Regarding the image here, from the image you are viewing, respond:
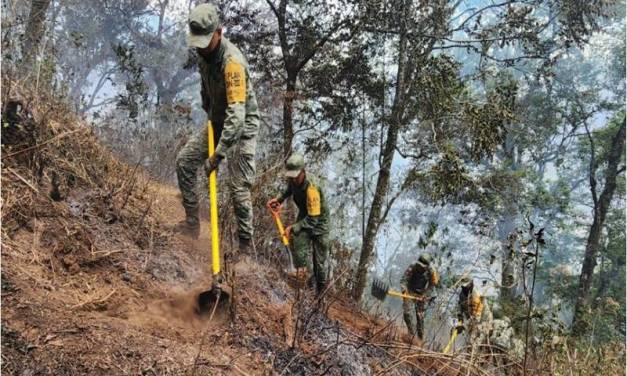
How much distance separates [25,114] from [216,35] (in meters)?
1.72

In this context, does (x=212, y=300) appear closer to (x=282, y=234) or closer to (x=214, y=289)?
(x=214, y=289)

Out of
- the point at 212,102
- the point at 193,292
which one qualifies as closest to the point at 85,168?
the point at 212,102

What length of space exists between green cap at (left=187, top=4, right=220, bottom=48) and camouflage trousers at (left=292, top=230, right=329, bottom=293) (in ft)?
8.31

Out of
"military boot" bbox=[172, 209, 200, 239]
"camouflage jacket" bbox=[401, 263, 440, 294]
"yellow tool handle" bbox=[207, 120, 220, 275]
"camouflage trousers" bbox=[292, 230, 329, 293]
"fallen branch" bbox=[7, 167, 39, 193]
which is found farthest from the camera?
"camouflage jacket" bbox=[401, 263, 440, 294]

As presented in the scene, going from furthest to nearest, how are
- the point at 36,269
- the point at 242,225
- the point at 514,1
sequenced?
1. the point at 514,1
2. the point at 242,225
3. the point at 36,269

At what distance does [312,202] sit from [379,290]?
2792 millimetres

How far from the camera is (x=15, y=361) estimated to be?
8.17 ft

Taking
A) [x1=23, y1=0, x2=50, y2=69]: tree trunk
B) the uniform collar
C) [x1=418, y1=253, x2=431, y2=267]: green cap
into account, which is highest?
[x1=23, y1=0, x2=50, y2=69]: tree trunk

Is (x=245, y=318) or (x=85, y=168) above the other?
(x=85, y=168)

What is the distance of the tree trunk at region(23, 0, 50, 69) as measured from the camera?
5585 millimetres

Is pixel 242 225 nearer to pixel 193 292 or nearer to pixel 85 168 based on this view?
pixel 193 292

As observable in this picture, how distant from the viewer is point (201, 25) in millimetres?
→ 3900

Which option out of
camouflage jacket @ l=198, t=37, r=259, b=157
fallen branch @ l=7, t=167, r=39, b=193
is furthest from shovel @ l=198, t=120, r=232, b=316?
fallen branch @ l=7, t=167, r=39, b=193

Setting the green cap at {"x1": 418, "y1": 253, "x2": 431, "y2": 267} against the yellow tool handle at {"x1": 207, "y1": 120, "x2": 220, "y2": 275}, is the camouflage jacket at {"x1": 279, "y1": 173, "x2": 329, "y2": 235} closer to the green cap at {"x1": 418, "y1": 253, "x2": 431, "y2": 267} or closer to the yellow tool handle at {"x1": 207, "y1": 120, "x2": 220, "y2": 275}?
the yellow tool handle at {"x1": 207, "y1": 120, "x2": 220, "y2": 275}
